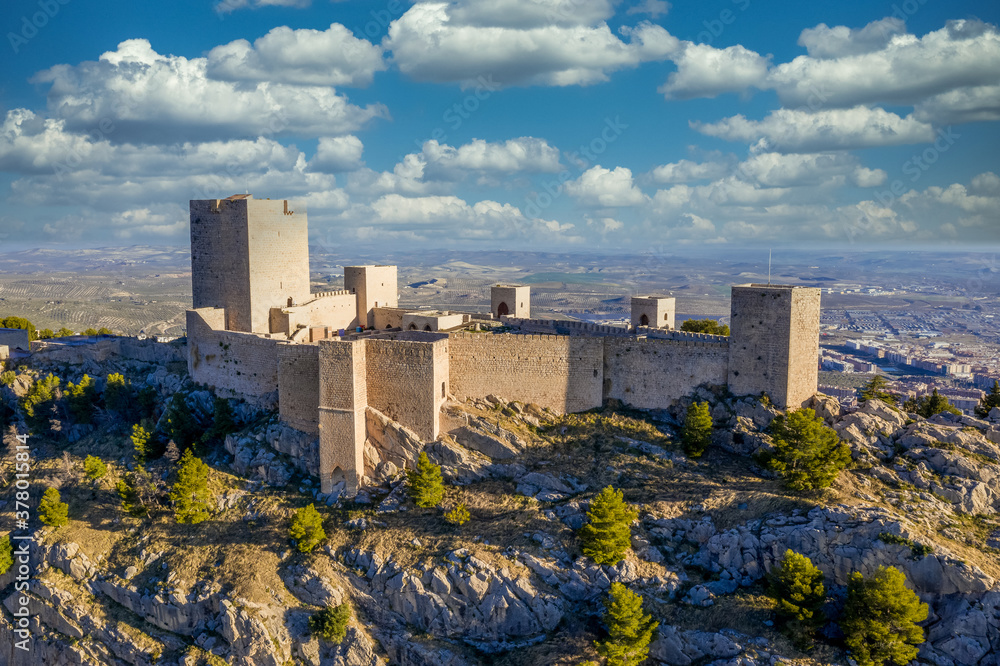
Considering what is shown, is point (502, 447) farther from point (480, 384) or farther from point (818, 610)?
point (818, 610)

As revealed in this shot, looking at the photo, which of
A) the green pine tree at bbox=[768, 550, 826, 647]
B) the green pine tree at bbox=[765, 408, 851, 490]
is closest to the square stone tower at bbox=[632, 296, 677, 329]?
the green pine tree at bbox=[765, 408, 851, 490]

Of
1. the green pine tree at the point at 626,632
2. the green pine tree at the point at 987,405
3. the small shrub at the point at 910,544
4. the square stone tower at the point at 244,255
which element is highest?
the square stone tower at the point at 244,255

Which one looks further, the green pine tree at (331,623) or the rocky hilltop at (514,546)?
the green pine tree at (331,623)

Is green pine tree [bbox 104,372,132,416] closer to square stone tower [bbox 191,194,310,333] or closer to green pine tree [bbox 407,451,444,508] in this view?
square stone tower [bbox 191,194,310,333]

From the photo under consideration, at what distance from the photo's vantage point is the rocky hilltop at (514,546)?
2694 cm

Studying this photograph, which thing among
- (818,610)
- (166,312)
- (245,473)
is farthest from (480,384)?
(166,312)

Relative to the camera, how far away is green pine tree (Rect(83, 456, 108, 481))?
37531 millimetres

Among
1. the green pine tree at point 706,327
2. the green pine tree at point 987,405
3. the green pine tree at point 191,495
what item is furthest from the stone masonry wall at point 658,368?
the green pine tree at point 191,495

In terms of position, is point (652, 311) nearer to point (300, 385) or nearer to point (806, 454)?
point (806, 454)

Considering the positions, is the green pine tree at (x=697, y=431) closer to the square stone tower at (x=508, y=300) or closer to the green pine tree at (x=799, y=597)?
the green pine tree at (x=799, y=597)

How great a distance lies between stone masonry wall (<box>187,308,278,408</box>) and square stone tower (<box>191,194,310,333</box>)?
156cm

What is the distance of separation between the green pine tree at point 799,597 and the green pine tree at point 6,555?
3463 cm

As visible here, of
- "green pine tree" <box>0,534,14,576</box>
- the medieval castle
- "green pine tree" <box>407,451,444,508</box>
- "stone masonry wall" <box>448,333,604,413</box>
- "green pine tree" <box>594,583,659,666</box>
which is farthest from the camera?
"stone masonry wall" <box>448,333,604,413</box>

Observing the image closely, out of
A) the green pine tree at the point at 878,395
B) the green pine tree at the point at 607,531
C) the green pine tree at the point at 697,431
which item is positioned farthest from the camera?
the green pine tree at the point at 878,395
